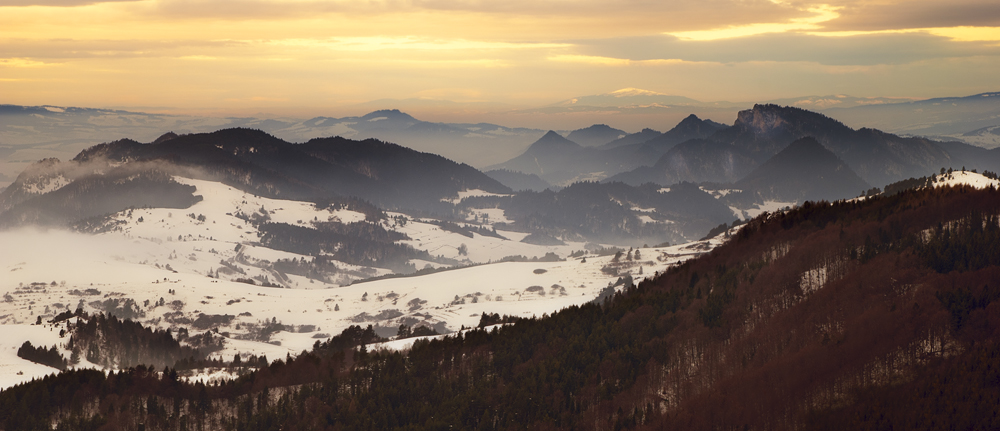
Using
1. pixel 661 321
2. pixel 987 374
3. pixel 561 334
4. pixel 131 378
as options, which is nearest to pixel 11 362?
pixel 131 378

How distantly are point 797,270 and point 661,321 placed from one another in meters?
27.8

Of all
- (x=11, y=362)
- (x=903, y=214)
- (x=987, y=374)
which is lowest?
(x=11, y=362)

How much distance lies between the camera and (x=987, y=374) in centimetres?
9675

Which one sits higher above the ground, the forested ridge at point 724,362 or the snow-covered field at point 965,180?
the snow-covered field at point 965,180

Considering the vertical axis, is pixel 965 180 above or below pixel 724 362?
above

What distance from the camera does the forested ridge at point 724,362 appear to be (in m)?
106

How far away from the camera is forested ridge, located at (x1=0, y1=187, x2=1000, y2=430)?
10594 centimetres

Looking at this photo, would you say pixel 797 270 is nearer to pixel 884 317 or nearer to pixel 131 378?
pixel 884 317

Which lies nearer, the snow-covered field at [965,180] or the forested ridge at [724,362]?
the forested ridge at [724,362]

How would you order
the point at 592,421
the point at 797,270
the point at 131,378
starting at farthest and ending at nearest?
the point at 131,378 → the point at 797,270 → the point at 592,421

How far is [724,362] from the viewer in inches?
5340

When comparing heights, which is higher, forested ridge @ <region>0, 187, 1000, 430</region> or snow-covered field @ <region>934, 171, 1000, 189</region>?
snow-covered field @ <region>934, 171, 1000, 189</region>

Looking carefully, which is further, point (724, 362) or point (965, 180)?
point (965, 180)

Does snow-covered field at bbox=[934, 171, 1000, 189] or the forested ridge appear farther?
snow-covered field at bbox=[934, 171, 1000, 189]
